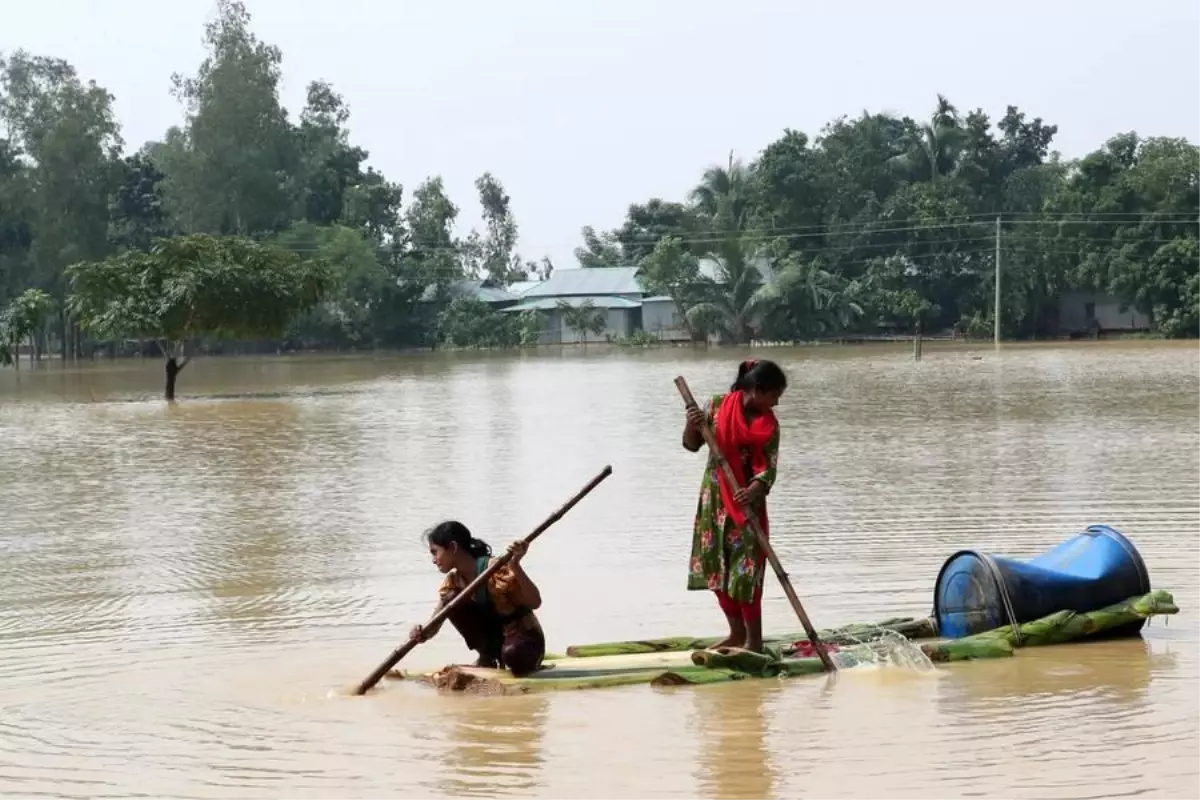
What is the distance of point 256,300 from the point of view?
32.4 meters

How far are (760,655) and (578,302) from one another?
61.6m

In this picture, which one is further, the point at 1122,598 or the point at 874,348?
the point at 874,348

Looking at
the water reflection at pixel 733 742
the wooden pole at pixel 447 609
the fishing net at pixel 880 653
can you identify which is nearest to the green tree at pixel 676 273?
the fishing net at pixel 880 653

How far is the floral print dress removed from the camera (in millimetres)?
6926

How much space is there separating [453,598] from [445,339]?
60962mm

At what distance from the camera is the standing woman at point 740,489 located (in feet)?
22.5

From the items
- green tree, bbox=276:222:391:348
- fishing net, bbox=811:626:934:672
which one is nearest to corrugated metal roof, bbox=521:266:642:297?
green tree, bbox=276:222:391:348

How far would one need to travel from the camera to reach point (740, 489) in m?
6.82

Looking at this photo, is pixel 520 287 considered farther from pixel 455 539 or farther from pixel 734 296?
pixel 455 539

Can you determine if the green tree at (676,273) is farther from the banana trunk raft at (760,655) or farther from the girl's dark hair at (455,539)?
the girl's dark hair at (455,539)

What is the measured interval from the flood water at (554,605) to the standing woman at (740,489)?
1.57 ft

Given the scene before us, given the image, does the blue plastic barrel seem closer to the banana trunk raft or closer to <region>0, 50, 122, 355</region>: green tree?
the banana trunk raft

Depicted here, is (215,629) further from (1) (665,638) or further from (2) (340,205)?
(2) (340,205)

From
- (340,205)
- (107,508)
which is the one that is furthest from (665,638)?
(340,205)
